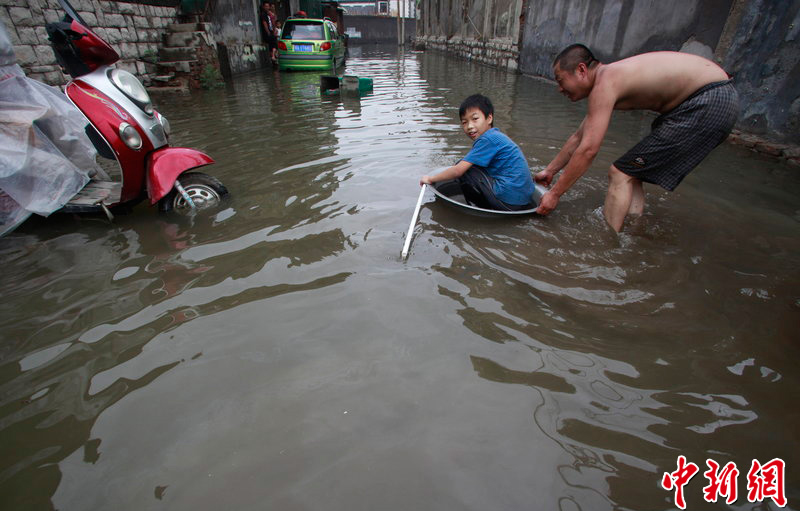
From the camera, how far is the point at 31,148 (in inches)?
115

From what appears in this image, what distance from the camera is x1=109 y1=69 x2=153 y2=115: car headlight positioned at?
10.1ft

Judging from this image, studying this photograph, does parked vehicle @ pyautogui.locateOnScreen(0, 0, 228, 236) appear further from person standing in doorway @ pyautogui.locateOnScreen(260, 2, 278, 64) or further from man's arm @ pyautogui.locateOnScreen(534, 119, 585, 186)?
person standing in doorway @ pyautogui.locateOnScreen(260, 2, 278, 64)

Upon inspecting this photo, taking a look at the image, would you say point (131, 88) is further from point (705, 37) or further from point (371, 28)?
point (371, 28)

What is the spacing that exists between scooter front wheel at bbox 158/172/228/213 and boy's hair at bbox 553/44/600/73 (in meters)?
2.89

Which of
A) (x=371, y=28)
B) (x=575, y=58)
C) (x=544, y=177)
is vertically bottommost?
(x=544, y=177)

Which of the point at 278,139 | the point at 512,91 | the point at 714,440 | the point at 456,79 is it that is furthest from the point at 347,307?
the point at 456,79

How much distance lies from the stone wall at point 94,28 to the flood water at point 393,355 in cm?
444

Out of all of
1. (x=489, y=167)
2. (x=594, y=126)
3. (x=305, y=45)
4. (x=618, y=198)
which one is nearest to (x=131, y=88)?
(x=489, y=167)

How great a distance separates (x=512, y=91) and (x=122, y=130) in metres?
8.63

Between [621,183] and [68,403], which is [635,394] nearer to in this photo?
[621,183]

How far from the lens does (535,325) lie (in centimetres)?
209

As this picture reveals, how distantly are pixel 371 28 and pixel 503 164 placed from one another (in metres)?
40.0

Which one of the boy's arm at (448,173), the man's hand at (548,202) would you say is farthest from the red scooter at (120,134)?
the man's hand at (548,202)

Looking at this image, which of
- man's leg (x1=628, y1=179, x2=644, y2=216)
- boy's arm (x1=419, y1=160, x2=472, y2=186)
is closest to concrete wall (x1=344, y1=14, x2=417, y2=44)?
boy's arm (x1=419, y1=160, x2=472, y2=186)
